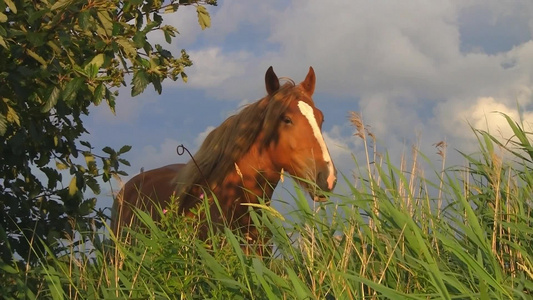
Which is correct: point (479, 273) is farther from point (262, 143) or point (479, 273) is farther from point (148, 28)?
point (262, 143)

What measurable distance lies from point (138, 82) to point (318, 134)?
206 centimetres

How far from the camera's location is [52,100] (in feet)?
17.3

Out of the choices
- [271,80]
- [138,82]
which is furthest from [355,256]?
[271,80]

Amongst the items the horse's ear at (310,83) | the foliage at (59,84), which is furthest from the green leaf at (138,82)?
the horse's ear at (310,83)

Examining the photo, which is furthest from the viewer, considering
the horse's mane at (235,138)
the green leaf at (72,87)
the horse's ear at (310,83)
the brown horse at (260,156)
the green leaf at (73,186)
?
the horse's ear at (310,83)

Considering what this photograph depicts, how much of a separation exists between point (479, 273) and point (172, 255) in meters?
1.50

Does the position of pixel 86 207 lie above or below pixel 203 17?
below

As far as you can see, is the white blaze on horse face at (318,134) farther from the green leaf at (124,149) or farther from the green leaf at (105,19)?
the green leaf at (105,19)

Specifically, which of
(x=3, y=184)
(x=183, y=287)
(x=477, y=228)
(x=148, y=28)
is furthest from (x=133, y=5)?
(x=477, y=228)

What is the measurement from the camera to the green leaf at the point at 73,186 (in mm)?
6074

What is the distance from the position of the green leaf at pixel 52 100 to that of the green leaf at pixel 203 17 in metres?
1.15

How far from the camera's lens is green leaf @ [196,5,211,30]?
573cm

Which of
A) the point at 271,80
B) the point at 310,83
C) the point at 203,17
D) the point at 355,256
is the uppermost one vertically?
the point at 310,83

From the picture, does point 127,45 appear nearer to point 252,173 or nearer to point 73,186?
point 73,186
